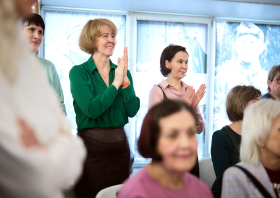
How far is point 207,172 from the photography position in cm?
210

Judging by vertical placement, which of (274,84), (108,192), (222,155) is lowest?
(108,192)

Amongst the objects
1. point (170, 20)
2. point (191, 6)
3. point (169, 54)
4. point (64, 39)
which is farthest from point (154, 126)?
point (170, 20)

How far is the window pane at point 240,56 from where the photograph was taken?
4.31 metres

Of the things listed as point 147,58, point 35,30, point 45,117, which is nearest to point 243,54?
point 147,58

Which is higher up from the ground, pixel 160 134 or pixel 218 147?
pixel 160 134

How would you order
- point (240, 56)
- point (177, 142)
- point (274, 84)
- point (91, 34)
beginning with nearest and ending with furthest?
point (177, 142) → point (91, 34) → point (274, 84) → point (240, 56)

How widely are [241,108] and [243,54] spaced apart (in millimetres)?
2856

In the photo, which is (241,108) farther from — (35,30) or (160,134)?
(35,30)

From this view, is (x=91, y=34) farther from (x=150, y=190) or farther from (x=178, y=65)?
(x=150, y=190)

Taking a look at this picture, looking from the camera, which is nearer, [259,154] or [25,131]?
[25,131]

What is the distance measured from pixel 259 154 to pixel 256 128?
127 mm

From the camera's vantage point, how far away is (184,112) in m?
0.93

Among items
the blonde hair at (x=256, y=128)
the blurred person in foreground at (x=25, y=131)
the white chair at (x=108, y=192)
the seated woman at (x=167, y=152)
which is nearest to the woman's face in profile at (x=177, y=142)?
the seated woman at (x=167, y=152)

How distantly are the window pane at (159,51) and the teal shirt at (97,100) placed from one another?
7.16 ft
